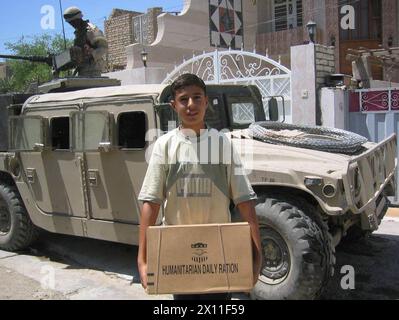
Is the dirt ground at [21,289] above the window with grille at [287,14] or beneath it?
beneath

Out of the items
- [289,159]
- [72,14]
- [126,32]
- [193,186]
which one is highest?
[126,32]

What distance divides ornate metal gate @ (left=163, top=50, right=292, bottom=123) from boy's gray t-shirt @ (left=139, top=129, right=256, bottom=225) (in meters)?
6.47

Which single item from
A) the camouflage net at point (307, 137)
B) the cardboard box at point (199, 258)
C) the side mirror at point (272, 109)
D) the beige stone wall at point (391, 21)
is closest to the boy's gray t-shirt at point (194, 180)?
the cardboard box at point (199, 258)

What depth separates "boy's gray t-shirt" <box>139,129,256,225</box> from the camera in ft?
8.16

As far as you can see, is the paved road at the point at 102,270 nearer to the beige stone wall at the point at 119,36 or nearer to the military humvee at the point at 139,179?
the military humvee at the point at 139,179

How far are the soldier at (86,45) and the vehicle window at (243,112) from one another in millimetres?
2505

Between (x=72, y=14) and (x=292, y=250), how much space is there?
14.2 feet

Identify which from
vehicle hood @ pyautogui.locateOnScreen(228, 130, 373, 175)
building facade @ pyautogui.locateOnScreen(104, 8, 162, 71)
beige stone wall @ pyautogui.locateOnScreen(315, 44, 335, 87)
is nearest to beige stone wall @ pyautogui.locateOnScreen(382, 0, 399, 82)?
beige stone wall @ pyautogui.locateOnScreen(315, 44, 335, 87)

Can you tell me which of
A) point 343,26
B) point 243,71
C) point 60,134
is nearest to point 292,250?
point 60,134

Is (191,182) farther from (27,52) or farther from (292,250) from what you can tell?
(27,52)

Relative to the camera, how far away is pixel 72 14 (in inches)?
261

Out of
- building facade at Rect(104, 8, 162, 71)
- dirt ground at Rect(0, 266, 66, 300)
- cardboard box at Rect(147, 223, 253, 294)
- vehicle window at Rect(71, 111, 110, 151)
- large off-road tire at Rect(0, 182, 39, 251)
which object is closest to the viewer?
cardboard box at Rect(147, 223, 253, 294)

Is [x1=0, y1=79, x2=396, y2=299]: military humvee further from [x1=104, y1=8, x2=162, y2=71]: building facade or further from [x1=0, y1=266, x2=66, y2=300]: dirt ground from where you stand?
[x1=104, y1=8, x2=162, y2=71]: building facade

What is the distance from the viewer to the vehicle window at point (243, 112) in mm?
5156
